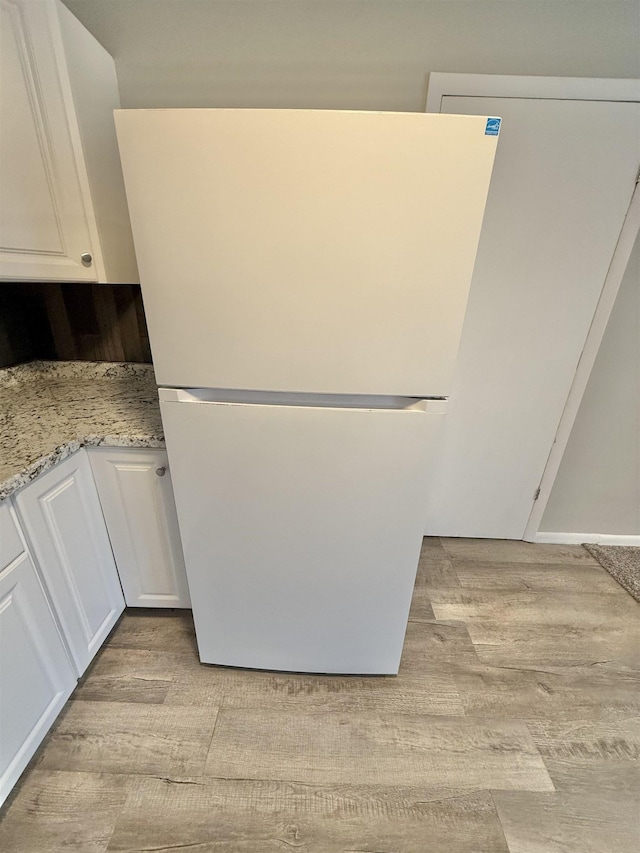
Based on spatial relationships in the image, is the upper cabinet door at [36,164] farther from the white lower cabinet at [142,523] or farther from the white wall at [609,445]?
the white wall at [609,445]

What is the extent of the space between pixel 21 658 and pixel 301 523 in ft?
2.70

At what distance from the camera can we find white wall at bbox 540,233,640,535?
163 centimetres

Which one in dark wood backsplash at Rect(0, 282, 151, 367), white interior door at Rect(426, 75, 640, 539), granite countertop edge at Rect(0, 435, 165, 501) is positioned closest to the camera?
granite countertop edge at Rect(0, 435, 165, 501)

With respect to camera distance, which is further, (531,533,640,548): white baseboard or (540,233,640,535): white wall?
(531,533,640,548): white baseboard

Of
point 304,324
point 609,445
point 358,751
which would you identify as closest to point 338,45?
point 304,324

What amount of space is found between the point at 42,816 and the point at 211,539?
0.84m

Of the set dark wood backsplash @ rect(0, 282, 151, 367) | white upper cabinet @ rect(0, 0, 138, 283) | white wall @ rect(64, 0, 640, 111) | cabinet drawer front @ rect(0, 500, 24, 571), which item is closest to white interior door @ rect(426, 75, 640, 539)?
white wall @ rect(64, 0, 640, 111)

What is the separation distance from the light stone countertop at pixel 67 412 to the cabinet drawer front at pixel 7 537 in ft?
0.20

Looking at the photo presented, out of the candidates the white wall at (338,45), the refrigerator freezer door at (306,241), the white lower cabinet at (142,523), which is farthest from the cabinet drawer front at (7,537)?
the white wall at (338,45)

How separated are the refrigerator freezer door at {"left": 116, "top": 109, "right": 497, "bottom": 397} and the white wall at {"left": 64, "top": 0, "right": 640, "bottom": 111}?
2.62 feet

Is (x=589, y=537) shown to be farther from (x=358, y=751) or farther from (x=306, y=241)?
(x=306, y=241)

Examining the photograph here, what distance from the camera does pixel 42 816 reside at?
0.97m

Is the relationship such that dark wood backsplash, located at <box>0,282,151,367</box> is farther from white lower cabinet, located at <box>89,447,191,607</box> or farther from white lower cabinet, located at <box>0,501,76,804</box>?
white lower cabinet, located at <box>0,501,76,804</box>

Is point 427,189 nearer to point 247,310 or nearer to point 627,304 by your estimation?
point 247,310
